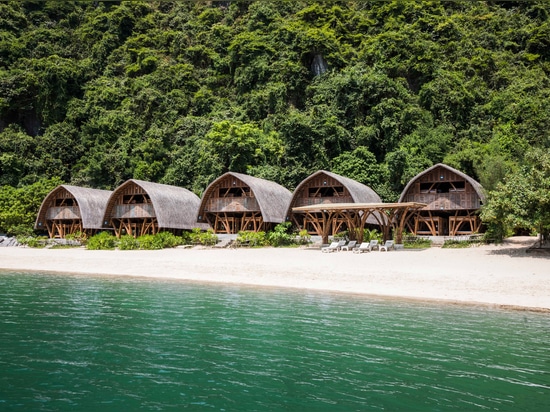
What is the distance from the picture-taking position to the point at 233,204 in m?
32.2

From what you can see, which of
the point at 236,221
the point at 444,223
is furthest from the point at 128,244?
the point at 444,223

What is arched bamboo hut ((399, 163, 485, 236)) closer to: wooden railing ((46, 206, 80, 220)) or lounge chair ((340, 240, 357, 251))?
lounge chair ((340, 240, 357, 251))

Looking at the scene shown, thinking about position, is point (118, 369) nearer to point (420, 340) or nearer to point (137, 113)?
point (420, 340)

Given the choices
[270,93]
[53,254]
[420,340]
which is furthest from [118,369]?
[270,93]

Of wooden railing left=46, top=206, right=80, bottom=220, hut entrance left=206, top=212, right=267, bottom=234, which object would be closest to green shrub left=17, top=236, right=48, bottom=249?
wooden railing left=46, top=206, right=80, bottom=220

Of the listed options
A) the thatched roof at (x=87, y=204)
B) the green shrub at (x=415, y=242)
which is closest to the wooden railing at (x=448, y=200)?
the green shrub at (x=415, y=242)

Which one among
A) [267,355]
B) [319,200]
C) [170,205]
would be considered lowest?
[267,355]

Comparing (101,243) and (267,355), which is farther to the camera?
(101,243)

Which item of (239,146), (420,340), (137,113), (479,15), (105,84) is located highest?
(479,15)

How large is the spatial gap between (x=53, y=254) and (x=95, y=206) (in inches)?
338

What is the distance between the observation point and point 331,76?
46.9 meters

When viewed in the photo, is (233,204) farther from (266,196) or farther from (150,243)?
(150,243)

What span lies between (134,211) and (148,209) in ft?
3.41

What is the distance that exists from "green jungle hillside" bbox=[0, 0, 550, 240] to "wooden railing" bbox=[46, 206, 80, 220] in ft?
9.79
